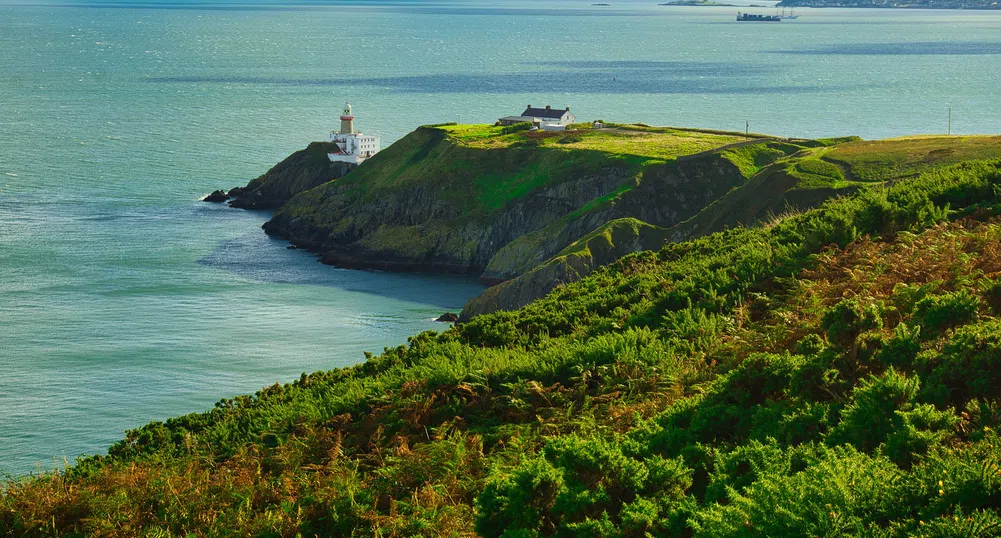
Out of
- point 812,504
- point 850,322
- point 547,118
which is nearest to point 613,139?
point 547,118

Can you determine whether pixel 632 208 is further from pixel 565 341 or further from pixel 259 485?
pixel 259 485

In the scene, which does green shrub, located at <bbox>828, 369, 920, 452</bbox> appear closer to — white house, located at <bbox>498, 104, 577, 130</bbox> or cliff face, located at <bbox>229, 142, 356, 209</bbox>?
cliff face, located at <bbox>229, 142, 356, 209</bbox>

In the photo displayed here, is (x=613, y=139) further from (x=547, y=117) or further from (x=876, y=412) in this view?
(x=876, y=412)

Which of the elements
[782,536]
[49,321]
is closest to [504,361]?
[782,536]

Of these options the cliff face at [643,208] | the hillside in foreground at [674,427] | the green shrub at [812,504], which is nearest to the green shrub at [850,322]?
the hillside in foreground at [674,427]

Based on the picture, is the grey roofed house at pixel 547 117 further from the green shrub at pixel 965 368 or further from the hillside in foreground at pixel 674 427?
the green shrub at pixel 965 368

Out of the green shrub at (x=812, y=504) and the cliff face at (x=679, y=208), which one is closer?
the green shrub at (x=812, y=504)

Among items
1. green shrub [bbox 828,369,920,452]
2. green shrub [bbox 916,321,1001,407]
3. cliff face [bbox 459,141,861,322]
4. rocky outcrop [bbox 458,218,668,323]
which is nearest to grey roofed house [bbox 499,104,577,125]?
cliff face [bbox 459,141,861,322]
